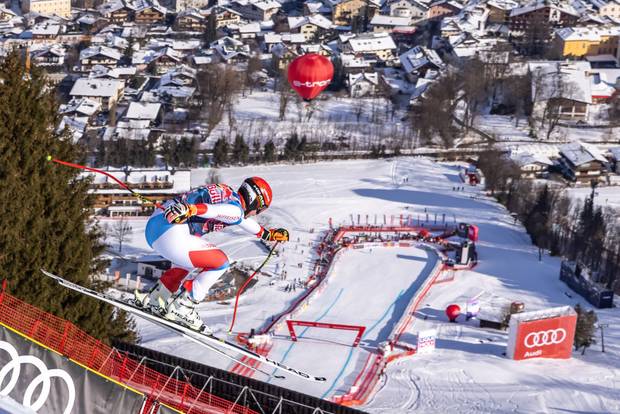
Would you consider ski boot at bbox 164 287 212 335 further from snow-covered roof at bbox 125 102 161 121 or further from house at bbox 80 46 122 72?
house at bbox 80 46 122 72

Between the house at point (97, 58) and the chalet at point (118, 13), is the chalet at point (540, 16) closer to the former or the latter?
the house at point (97, 58)

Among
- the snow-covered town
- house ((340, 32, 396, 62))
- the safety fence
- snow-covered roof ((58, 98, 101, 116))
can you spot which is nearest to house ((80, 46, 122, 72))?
the snow-covered town

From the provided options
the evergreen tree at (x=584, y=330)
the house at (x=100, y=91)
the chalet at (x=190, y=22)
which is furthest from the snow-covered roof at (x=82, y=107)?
the evergreen tree at (x=584, y=330)

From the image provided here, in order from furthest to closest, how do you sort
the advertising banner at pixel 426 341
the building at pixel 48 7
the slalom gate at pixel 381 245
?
1. the building at pixel 48 7
2. the advertising banner at pixel 426 341
3. the slalom gate at pixel 381 245

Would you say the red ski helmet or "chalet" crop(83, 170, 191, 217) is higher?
the red ski helmet

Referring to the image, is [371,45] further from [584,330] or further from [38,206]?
[38,206]

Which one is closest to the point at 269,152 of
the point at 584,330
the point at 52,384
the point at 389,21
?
the point at 584,330

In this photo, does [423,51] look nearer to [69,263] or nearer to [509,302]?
[509,302]
